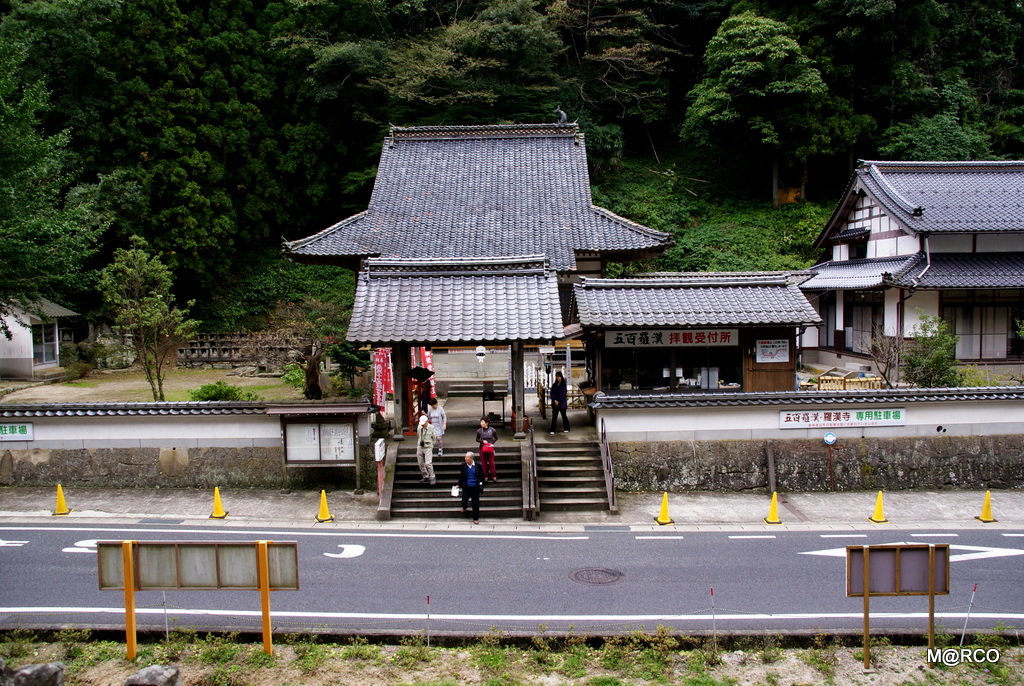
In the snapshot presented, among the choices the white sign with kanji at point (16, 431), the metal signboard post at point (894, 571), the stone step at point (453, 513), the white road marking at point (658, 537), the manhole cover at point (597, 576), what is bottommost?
the white road marking at point (658, 537)

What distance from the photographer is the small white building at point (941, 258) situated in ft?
79.0

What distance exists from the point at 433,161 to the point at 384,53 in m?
14.6

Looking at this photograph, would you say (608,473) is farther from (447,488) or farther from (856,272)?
(856,272)

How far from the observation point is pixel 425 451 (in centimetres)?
1489

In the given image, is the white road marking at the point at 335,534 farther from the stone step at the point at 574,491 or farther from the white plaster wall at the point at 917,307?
the white plaster wall at the point at 917,307

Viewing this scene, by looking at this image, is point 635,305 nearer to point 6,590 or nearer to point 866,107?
point 6,590

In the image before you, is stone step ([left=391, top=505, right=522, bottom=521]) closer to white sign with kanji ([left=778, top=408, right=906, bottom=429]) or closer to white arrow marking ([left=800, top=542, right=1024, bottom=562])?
white arrow marking ([left=800, top=542, right=1024, bottom=562])

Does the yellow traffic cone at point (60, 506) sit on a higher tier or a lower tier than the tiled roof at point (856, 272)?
lower

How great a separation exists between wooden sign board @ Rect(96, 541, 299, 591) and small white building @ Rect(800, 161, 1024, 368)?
2247cm

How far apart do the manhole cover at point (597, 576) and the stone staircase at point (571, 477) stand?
3.33m

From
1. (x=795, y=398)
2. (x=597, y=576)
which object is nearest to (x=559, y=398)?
(x=795, y=398)

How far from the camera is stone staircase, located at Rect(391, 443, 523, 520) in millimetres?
14398

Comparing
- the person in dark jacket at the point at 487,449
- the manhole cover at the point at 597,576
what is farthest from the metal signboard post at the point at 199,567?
the person in dark jacket at the point at 487,449

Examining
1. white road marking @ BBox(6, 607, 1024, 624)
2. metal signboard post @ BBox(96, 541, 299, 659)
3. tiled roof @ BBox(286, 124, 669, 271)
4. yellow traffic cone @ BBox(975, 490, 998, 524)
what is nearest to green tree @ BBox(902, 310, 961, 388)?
yellow traffic cone @ BBox(975, 490, 998, 524)
